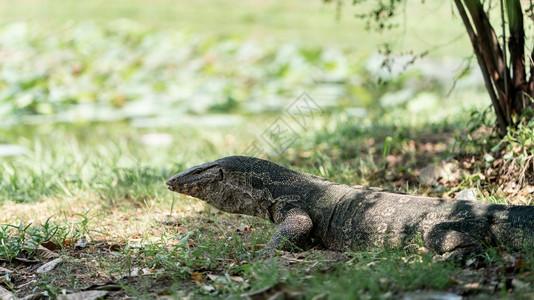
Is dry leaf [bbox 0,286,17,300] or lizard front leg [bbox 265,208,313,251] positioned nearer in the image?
dry leaf [bbox 0,286,17,300]

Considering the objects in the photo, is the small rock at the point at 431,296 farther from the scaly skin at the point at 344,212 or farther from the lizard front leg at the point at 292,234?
the lizard front leg at the point at 292,234

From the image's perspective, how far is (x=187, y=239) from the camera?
3965mm

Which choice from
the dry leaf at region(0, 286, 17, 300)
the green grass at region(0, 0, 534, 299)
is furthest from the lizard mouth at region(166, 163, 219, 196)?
the dry leaf at region(0, 286, 17, 300)

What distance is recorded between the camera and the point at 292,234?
3758 millimetres

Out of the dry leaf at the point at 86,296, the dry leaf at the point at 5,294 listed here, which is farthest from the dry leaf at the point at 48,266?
the dry leaf at the point at 86,296

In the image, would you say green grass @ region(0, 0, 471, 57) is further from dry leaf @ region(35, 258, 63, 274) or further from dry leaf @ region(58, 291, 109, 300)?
dry leaf @ region(58, 291, 109, 300)

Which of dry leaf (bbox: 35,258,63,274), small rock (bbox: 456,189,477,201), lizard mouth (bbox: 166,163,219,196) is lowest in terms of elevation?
dry leaf (bbox: 35,258,63,274)

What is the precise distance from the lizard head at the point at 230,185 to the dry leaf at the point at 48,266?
2.80 feet

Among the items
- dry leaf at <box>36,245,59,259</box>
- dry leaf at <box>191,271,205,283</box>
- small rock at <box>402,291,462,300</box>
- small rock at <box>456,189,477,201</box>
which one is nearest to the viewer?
small rock at <box>402,291,462,300</box>

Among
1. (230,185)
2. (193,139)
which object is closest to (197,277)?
(230,185)

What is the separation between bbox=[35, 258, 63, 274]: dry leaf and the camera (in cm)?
381

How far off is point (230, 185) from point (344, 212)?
788 millimetres

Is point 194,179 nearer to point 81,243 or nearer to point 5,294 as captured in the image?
point 81,243

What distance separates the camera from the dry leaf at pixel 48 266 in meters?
3.81
